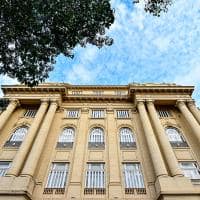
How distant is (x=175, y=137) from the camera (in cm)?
1972

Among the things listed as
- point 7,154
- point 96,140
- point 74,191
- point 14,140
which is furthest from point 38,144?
point 96,140

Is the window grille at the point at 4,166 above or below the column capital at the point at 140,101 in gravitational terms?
below

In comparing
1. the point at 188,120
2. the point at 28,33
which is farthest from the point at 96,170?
the point at 28,33

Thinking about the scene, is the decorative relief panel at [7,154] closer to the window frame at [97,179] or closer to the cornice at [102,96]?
the window frame at [97,179]

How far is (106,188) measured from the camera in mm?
15023

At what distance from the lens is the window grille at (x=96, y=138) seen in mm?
18600

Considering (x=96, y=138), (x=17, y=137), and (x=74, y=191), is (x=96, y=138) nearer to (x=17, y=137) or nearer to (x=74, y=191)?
(x=74, y=191)

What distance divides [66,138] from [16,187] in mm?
6662

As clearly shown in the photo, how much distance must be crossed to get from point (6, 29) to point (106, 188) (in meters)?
11.1

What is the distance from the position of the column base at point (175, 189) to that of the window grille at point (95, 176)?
3.71 meters

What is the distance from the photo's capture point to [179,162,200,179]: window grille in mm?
16044

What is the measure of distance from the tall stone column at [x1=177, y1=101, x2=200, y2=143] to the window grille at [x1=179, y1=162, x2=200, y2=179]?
223 centimetres

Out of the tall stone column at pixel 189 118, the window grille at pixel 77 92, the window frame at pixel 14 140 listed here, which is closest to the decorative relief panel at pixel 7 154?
the window frame at pixel 14 140

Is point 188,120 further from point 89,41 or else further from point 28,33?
point 28,33
